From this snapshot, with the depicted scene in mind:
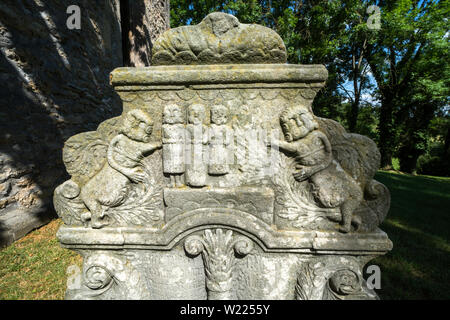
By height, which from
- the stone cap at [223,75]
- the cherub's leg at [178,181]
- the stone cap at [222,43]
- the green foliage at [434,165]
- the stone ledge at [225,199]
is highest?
the stone cap at [222,43]

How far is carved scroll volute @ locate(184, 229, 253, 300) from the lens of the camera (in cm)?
144

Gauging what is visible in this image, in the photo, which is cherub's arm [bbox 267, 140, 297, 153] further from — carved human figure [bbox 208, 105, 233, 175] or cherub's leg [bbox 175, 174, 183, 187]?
cherub's leg [bbox 175, 174, 183, 187]

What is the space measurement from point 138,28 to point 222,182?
6.69m

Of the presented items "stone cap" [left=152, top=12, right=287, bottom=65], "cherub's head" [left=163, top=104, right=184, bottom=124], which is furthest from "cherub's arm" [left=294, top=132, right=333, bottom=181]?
"cherub's head" [left=163, top=104, right=184, bottom=124]

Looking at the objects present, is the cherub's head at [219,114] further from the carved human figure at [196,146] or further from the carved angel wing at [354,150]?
the carved angel wing at [354,150]

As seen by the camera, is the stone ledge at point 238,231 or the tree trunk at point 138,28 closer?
the stone ledge at point 238,231

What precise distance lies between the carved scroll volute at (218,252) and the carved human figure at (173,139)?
521mm

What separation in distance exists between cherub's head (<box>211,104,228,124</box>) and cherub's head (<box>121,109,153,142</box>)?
437 mm

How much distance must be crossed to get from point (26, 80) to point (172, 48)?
3030mm

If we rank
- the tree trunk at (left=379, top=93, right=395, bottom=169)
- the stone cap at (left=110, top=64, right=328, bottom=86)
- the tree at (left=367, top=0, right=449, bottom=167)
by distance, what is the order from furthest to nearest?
the tree trunk at (left=379, top=93, right=395, bottom=169) → the tree at (left=367, top=0, right=449, bottom=167) → the stone cap at (left=110, top=64, right=328, bottom=86)

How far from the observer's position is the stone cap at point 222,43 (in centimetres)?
132

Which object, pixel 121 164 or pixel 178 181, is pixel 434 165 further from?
pixel 121 164

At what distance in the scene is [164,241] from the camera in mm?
1435

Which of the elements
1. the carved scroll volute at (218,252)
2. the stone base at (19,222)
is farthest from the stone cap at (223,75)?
the stone base at (19,222)
